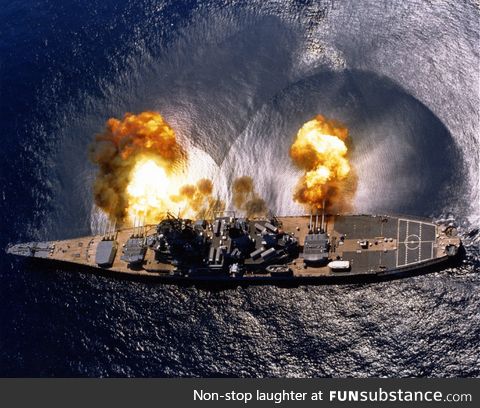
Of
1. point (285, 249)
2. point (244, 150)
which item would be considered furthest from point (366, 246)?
point (244, 150)

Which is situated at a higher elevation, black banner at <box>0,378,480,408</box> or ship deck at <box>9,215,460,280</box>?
ship deck at <box>9,215,460,280</box>

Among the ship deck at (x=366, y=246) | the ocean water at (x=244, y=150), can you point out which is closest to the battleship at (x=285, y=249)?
the ship deck at (x=366, y=246)

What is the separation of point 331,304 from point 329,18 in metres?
73.1

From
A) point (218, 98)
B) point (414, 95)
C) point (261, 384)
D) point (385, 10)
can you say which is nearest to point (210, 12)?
point (218, 98)

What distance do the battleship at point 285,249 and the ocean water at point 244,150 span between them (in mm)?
3569

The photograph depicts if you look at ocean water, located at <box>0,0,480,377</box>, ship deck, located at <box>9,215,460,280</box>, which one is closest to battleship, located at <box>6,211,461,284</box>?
ship deck, located at <box>9,215,460,280</box>

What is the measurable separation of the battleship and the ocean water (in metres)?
3.57

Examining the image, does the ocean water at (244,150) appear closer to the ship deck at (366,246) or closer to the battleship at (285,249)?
the battleship at (285,249)

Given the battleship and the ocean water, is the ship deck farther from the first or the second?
the ocean water

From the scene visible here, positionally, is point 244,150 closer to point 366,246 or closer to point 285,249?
point 285,249

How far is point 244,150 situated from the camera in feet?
494

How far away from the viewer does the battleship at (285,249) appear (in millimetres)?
127062

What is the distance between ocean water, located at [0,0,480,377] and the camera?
408 ft

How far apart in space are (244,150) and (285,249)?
2927cm
